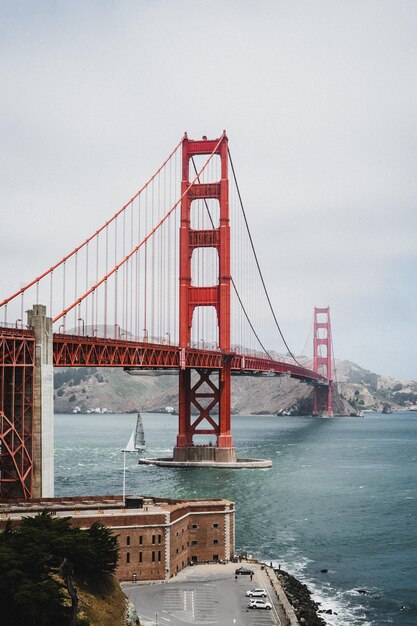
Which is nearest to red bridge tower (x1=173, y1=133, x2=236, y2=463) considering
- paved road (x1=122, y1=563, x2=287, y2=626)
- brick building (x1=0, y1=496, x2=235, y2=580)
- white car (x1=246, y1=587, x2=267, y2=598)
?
brick building (x1=0, y1=496, x2=235, y2=580)

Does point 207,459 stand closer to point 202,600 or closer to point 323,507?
point 323,507

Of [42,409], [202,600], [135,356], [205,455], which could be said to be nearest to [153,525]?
[202,600]

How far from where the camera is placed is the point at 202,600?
3991 centimetres

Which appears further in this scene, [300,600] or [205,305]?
[205,305]

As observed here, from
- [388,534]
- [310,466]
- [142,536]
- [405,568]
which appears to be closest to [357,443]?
[310,466]

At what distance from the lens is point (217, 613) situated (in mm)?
38500

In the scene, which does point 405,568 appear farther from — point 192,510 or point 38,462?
point 38,462

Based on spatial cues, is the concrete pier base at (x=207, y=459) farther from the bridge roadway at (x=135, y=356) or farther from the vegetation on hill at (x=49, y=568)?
the vegetation on hill at (x=49, y=568)

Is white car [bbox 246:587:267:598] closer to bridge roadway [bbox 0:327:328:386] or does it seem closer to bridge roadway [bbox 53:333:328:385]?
bridge roadway [bbox 0:327:328:386]

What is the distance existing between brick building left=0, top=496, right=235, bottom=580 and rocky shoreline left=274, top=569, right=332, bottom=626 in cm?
340

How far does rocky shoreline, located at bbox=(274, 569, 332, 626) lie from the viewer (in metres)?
39.2

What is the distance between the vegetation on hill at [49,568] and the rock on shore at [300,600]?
8728 mm

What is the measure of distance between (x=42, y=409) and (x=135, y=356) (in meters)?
27.5

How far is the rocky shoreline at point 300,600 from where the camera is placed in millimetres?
39156
